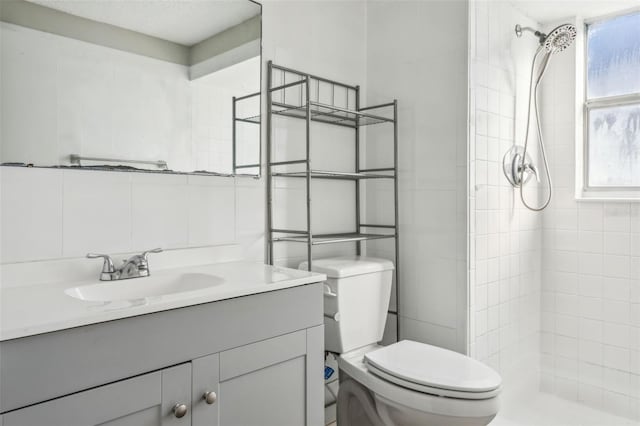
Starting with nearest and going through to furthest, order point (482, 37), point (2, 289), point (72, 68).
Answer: point (2, 289) < point (72, 68) < point (482, 37)

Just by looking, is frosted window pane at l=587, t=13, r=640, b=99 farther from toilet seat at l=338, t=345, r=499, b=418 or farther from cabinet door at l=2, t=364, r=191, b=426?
cabinet door at l=2, t=364, r=191, b=426

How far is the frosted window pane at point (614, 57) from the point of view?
219cm

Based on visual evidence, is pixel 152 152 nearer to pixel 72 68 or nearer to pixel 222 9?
pixel 72 68

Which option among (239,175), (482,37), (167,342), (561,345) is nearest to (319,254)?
(239,175)

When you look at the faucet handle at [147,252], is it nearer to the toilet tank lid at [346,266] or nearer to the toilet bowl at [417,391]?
the toilet tank lid at [346,266]

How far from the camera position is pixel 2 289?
3.97ft

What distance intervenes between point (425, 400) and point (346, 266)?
60 cm

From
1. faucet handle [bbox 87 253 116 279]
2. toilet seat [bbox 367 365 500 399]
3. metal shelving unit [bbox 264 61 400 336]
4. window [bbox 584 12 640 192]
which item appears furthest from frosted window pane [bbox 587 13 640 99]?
faucet handle [bbox 87 253 116 279]

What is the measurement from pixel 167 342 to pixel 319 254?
3.63ft

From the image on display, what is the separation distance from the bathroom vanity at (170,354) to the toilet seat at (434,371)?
1.01 ft

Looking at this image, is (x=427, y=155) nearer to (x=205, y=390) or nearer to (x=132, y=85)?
(x=132, y=85)

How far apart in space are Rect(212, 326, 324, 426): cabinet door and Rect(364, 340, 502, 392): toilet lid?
32 centimetres

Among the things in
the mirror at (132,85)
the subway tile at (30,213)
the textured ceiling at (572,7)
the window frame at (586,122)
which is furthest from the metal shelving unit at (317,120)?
the window frame at (586,122)

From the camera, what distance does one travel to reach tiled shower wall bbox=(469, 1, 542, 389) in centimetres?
195
